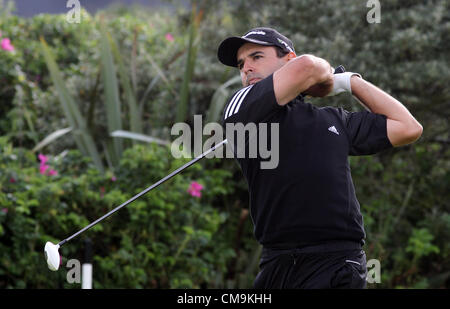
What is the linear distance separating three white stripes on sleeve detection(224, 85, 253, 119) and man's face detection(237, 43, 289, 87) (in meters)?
0.15

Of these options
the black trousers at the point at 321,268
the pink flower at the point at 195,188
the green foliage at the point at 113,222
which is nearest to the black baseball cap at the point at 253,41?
the black trousers at the point at 321,268

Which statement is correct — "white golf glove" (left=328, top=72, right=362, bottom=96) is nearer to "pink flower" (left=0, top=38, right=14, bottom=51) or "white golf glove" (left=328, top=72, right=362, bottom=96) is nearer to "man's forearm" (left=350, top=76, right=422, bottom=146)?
"man's forearm" (left=350, top=76, right=422, bottom=146)

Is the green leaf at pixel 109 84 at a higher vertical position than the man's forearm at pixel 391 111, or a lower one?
higher

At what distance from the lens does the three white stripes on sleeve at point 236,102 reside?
2.60m

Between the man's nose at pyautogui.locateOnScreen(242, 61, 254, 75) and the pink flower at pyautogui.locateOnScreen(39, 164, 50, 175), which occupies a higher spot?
the man's nose at pyautogui.locateOnScreen(242, 61, 254, 75)

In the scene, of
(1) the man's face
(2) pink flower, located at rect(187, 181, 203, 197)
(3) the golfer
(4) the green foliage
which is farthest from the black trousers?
(2) pink flower, located at rect(187, 181, 203, 197)

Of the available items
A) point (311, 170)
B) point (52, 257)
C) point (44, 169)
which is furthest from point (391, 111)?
point (44, 169)

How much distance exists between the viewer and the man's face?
2756 mm

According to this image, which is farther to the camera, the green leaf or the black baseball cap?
the green leaf

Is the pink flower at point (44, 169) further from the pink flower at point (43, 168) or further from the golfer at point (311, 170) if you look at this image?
the golfer at point (311, 170)

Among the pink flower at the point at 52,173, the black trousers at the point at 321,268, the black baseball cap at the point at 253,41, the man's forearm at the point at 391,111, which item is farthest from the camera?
the pink flower at the point at 52,173

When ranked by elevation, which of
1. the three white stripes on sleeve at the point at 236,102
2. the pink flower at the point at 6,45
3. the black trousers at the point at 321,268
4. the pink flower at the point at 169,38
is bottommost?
the black trousers at the point at 321,268

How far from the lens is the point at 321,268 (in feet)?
8.05
